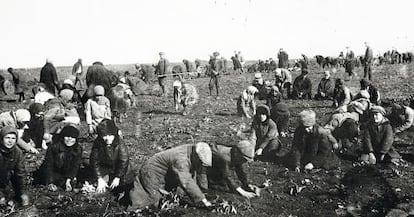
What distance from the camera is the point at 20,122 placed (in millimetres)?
9352

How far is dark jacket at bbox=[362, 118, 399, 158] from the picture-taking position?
900 centimetres

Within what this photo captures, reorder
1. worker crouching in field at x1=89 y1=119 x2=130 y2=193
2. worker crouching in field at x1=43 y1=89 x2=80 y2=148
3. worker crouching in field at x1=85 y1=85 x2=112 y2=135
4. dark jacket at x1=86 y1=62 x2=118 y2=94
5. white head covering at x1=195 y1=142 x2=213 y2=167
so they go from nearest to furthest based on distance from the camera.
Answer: white head covering at x1=195 y1=142 x2=213 y2=167 < worker crouching in field at x1=89 y1=119 x2=130 y2=193 < worker crouching in field at x1=43 y1=89 x2=80 y2=148 < worker crouching in field at x1=85 y1=85 x2=112 y2=135 < dark jacket at x1=86 y1=62 x2=118 y2=94

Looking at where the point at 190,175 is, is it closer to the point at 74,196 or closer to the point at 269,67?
the point at 74,196

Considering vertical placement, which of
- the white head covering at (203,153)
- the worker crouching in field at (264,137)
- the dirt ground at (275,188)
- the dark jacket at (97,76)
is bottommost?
the dirt ground at (275,188)

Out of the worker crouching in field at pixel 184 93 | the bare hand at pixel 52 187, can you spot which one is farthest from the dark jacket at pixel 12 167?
the worker crouching in field at pixel 184 93

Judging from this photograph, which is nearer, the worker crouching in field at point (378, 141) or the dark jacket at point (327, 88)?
the worker crouching in field at point (378, 141)

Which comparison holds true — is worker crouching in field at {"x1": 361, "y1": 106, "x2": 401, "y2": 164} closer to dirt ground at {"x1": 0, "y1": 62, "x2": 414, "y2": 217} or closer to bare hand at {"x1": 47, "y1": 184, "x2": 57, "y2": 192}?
dirt ground at {"x1": 0, "y1": 62, "x2": 414, "y2": 217}

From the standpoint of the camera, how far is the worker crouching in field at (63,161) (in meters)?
7.48

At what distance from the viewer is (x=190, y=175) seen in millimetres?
6355

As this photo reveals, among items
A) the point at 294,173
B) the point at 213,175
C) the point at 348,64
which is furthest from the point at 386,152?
the point at 348,64

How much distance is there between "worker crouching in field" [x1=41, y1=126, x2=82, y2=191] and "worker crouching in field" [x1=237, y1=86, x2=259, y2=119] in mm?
7596

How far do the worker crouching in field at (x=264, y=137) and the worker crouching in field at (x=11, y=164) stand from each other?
500 centimetres

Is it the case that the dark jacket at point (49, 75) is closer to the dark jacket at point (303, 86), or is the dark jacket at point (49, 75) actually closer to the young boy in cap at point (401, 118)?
the dark jacket at point (303, 86)

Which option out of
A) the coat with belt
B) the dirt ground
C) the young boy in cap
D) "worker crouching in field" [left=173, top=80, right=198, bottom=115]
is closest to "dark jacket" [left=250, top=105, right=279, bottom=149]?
the dirt ground
